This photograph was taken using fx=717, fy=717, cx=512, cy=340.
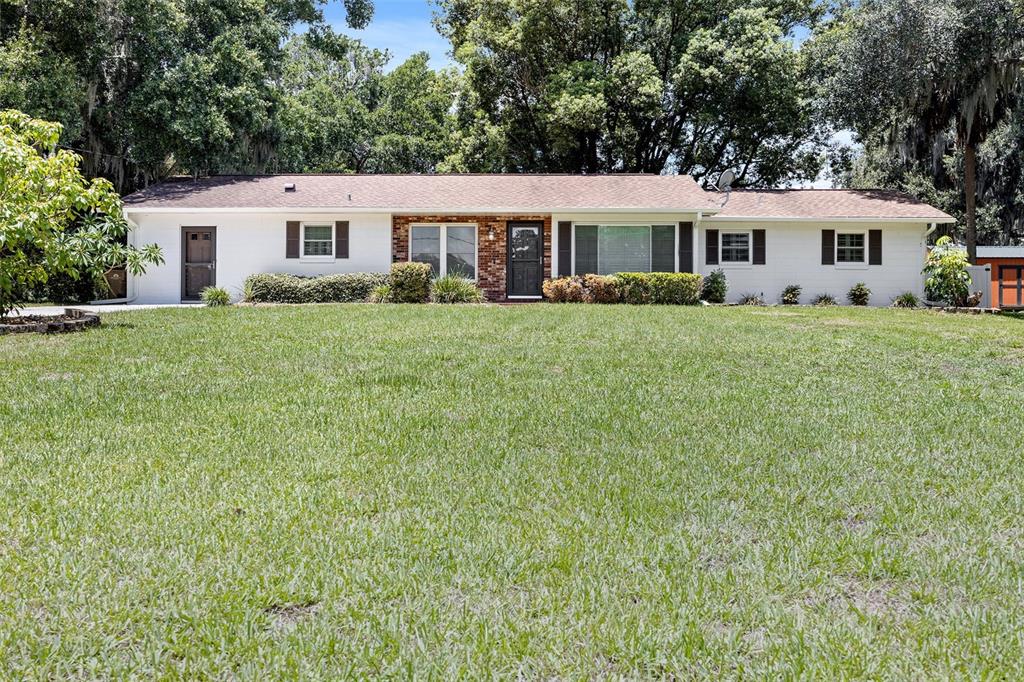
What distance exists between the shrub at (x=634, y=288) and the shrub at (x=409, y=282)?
4645 mm

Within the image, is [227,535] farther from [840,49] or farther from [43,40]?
[840,49]

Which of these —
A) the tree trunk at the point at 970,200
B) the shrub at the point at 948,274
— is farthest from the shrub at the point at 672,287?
the tree trunk at the point at 970,200

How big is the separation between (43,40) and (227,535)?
21.2 m

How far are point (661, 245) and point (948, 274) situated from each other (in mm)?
6846

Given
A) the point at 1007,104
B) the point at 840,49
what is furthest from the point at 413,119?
the point at 1007,104

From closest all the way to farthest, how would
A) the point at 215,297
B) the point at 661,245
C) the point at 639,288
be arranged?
the point at 215,297
the point at 639,288
the point at 661,245

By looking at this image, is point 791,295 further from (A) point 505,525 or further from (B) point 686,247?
(A) point 505,525

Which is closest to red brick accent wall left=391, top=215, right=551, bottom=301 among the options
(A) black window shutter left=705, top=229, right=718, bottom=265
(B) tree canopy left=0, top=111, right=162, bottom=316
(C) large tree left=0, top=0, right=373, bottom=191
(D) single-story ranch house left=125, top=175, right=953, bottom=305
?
(D) single-story ranch house left=125, top=175, right=953, bottom=305

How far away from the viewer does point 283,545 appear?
2.90 m

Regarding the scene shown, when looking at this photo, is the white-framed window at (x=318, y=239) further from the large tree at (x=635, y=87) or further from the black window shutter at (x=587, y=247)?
the large tree at (x=635, y=87)

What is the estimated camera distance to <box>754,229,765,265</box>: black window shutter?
65.8 ft

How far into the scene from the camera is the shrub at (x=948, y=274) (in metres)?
17.1

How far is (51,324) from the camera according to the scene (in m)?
9.79

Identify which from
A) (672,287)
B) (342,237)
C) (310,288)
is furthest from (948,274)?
(310,288)
